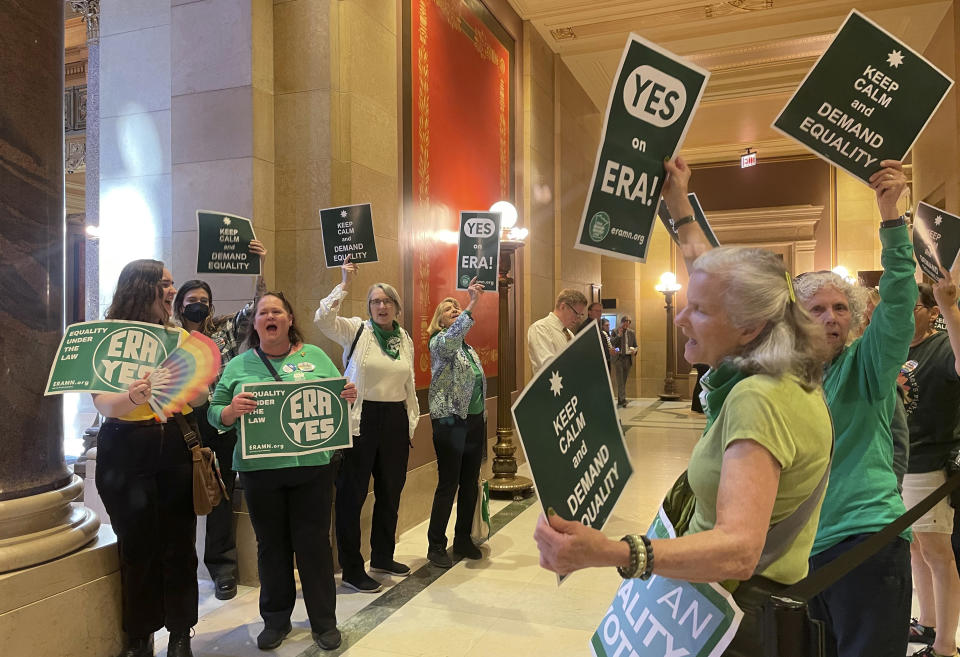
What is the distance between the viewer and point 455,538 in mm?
4566

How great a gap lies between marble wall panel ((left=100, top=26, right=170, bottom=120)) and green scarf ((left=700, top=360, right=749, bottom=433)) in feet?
15.7

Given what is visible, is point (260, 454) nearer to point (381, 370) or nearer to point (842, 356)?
point (381, 370)

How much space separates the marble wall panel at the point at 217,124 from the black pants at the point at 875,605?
401 cm

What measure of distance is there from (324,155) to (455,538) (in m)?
2.67

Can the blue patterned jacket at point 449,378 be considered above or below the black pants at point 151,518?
above

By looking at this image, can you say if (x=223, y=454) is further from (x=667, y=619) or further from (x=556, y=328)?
(x=667, y=619)

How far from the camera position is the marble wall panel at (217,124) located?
4414 mm

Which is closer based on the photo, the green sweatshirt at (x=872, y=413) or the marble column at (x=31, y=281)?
the green sweatshirt at (x=872, y=413)

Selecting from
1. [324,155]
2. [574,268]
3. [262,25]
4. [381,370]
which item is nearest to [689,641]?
[381,370]

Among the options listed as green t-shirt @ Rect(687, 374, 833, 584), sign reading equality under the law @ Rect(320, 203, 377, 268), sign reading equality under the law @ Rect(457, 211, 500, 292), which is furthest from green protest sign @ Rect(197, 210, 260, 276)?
green t-shirt @ Rect(687, 374, 833, 584)

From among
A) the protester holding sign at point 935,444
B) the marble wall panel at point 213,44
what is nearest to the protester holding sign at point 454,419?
the marble wall panel at point 213,44

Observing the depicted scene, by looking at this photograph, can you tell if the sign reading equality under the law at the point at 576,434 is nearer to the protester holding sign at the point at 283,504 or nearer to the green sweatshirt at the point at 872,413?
the green sweatshirt at the point at 872,413

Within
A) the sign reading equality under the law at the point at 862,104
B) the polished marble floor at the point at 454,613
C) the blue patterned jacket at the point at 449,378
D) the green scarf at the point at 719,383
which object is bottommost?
the polished marble floor at the point at 454,613

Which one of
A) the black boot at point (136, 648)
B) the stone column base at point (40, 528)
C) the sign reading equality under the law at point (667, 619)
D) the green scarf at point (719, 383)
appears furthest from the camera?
the black boot at point (136, 648)
